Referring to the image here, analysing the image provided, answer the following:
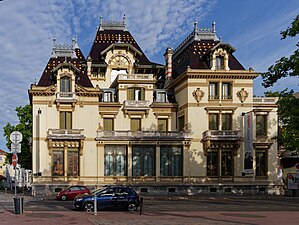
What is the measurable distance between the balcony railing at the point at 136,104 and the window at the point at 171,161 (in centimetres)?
509

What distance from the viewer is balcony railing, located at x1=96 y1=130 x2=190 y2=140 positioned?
5075 centimetres

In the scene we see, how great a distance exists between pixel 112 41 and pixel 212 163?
2047cm

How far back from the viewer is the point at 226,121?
170ft

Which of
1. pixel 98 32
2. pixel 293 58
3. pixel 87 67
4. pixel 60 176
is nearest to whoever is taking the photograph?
pixel 293 58

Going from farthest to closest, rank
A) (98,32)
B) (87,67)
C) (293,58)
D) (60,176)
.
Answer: (98,32), (87,67), (60,176), (293,58)

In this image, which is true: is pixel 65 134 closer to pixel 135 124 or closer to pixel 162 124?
pixel 135 124

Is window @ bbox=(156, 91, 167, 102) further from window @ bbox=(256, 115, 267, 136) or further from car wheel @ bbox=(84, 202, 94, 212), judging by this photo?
car wheel @ bbox=(84, 202, 94, 212)

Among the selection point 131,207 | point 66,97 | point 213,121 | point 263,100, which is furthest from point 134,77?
point 131,207

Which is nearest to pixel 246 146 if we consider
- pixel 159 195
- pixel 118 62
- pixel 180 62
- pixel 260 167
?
pixel 260 167

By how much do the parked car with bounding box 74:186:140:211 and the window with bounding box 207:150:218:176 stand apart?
79.0 ft

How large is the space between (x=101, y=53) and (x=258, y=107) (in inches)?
755

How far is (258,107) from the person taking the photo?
172 feet

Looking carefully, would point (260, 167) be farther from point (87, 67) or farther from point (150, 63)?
point (87, 67)

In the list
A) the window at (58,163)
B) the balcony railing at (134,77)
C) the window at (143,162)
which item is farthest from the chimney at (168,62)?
the window at (58,163)
